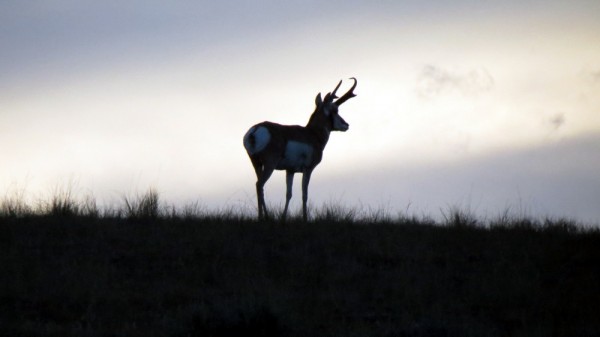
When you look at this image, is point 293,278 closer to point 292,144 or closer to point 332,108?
point 292,144

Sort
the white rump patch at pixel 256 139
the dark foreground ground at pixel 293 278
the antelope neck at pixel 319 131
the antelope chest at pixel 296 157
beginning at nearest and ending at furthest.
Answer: the dark foreground ground at pixel 293 278
the white rump patch at pixel 256 139
the antelope chest at pixel 296 157
the antelope neck at pixel 319 131

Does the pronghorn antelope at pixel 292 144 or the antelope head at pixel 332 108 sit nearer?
the pronghorn antelope at pixel 292 144

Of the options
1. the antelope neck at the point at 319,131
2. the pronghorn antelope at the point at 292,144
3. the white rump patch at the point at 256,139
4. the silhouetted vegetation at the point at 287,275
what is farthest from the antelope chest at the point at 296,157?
the silhouetted vegetation at the point at 287,275

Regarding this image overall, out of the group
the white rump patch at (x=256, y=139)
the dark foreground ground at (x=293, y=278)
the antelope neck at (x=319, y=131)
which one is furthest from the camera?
the antelope neck at (x=319, y=131)

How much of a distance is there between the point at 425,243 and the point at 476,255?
2.51 ft

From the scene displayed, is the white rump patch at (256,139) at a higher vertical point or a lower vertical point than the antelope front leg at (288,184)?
higher

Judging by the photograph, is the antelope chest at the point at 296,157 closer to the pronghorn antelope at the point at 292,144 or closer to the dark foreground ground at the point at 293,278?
the pronghorn antelope at the point at 292,144

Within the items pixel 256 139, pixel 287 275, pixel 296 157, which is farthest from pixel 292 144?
pixel 287 275

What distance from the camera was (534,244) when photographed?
1494 centimetres

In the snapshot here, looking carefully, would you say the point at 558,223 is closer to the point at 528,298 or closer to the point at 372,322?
the point at 528,298

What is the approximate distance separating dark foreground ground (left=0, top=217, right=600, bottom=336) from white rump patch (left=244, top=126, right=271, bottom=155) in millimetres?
2091

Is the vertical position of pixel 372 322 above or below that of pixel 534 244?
below

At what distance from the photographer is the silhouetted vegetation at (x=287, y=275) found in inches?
439

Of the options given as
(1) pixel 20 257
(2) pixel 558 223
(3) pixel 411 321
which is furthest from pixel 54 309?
(2) pixel 558 223
